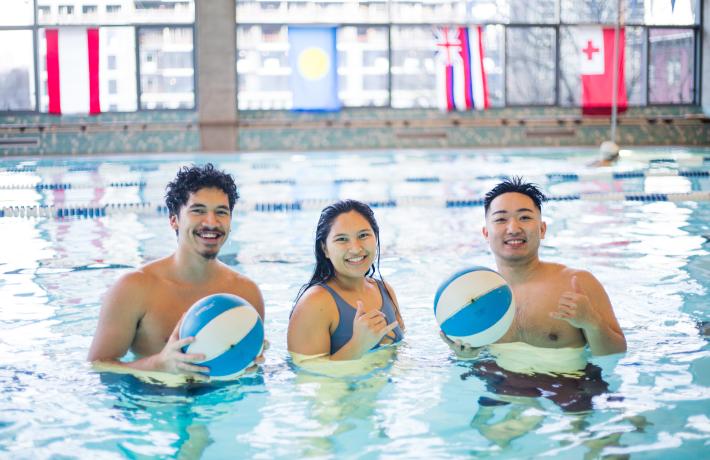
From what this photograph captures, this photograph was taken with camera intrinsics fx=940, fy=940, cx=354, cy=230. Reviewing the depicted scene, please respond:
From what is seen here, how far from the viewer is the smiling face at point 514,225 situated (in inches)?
136

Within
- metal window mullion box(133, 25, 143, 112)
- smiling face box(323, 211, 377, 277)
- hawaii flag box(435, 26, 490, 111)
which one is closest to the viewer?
smiling face box(323, 211, 377, 277)

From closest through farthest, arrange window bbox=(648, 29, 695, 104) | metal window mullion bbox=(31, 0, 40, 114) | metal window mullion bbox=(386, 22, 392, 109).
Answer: metal window mullion bbox=(31, 0, 40, 114) → metal window mullion bbox=(386, 22, 392, 109) → window bbox=(648, 29, 695, 104)

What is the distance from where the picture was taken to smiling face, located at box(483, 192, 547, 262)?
11.3 feet

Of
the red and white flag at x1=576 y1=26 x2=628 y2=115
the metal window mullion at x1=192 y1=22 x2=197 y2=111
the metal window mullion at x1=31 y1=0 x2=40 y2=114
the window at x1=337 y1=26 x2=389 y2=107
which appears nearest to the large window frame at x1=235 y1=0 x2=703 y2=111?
the window at x1=337 y1=26 x2=389 y2=107

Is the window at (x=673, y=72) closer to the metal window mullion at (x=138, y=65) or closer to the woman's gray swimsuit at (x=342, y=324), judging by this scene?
the metal window mullion at (x=138, y=65)

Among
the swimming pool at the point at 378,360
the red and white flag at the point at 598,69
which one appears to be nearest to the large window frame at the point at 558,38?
the red and white flag at the point at 598,69

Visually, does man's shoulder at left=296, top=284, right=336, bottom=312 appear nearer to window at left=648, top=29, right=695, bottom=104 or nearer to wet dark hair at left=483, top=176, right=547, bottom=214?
wet dark hair at left=483, top=176, right=547, bottom=214

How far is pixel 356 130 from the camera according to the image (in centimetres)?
1802

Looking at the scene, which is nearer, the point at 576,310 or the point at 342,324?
the point at 576,310

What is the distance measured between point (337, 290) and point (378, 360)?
0.33 metres

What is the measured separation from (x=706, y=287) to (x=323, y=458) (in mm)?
3403

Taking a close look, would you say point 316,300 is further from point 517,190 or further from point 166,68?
point 166,68

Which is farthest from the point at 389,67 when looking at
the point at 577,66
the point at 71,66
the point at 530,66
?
the point at 71,66

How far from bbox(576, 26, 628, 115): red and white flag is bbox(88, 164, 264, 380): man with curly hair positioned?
610 inches
